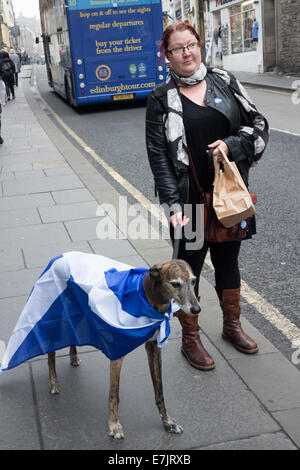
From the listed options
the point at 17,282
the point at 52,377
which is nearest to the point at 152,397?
the point at 52,377

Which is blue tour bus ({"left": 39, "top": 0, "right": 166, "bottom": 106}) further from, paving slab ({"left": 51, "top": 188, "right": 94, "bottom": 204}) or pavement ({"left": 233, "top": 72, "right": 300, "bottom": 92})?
paving slab ({"left": 51, "top": 188, "right": 94, "bottom": 204})

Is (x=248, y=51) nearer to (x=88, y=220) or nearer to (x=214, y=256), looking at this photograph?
(x=88, y=220)

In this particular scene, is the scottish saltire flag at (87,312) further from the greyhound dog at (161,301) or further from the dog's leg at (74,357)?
the dog's leg at (74,357)

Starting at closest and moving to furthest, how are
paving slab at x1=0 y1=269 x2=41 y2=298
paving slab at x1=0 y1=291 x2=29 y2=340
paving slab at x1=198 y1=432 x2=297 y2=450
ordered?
paving slab at x1=198 y1=432 x2=297 y2=450 < paving slab at x1=0 y1=291 x2=29 y2=340 < paving slab at x1=0 y1=269 x2=41 y2=298

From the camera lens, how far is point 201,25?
36.8m

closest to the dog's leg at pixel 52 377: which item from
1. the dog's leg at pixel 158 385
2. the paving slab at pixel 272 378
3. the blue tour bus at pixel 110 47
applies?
the dog's leg at pixel 158 385

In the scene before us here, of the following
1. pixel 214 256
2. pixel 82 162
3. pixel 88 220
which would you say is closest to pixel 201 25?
pixel 82 162

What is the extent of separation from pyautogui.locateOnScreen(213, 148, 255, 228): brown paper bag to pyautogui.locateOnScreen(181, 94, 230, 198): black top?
0.45 feet

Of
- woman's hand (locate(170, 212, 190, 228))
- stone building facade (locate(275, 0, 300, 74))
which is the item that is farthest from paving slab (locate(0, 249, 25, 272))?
stone building facade (locate(275, 0, 300, 74))

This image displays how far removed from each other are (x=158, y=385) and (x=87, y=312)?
1.66ft

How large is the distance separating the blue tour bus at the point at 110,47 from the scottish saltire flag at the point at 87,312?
13010 millimetres

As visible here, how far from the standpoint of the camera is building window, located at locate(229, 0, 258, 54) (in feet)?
88.1

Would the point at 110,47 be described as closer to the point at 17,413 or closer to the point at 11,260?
the point at 11,260

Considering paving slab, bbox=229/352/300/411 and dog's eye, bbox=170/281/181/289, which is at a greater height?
dog's eye, bbox=170/281/181/289
